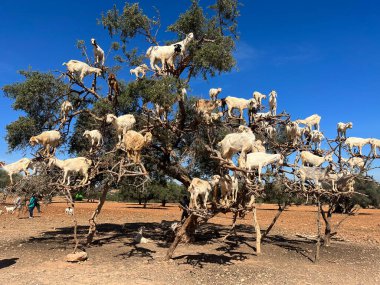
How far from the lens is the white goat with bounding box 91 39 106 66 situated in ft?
44.1

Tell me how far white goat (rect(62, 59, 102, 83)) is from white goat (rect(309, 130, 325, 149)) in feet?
28.5

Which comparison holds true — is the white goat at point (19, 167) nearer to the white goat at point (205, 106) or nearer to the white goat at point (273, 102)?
the white goat at point (205, 106)

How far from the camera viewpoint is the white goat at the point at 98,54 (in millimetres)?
13442

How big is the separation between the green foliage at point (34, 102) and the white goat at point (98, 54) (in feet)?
5.32

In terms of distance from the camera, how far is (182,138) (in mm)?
16469

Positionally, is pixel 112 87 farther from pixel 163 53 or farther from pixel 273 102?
pixel 273 102

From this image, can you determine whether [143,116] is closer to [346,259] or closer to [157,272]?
[157,272]

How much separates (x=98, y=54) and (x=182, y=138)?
5141 millimetres

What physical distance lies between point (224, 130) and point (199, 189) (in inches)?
172

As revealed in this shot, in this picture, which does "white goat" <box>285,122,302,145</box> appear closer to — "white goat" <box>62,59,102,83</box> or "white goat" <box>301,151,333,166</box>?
"white goat" <box>301,151,333,166</box>

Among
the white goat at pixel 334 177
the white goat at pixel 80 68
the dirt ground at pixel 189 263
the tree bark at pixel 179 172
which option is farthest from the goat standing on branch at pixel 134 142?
the white goat at pixel 334 177

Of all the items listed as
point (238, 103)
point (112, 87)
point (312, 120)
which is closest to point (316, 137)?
point (312, 120)

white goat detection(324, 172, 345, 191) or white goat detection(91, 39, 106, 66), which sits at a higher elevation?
white goat detection(91, 39, 106, 66)

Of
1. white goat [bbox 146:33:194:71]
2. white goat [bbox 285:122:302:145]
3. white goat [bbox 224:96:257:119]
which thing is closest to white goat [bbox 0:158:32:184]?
white goat [bbox 146:33:194:71]
